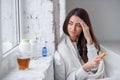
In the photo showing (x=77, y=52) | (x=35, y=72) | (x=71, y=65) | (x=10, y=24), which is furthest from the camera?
(x=77, y=52)

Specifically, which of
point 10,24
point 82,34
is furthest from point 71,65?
point 10,24

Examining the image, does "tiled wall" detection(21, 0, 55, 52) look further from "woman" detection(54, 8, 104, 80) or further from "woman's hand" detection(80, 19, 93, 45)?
"woman's hand" detection(80, 19, 93, 45)

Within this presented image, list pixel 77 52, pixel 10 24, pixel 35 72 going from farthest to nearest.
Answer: pixel 77 52
pixel 10 24
pixel 35 72

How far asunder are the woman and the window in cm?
33

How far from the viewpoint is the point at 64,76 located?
163 cm

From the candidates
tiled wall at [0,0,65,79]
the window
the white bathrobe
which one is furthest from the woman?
the window

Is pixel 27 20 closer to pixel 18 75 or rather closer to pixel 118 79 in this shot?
pixel 18 75

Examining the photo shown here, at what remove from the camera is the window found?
53.4 inches

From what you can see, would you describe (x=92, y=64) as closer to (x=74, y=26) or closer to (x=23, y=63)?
(x=74, y=26)

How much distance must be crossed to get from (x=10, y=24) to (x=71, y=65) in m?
0.51

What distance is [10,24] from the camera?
1.53m

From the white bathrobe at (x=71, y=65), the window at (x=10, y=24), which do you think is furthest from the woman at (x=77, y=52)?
the window at (x=10, y=24)

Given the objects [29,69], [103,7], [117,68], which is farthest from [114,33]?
[29,69]

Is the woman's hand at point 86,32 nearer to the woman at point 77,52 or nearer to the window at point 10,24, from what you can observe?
the woman at point 77,52
